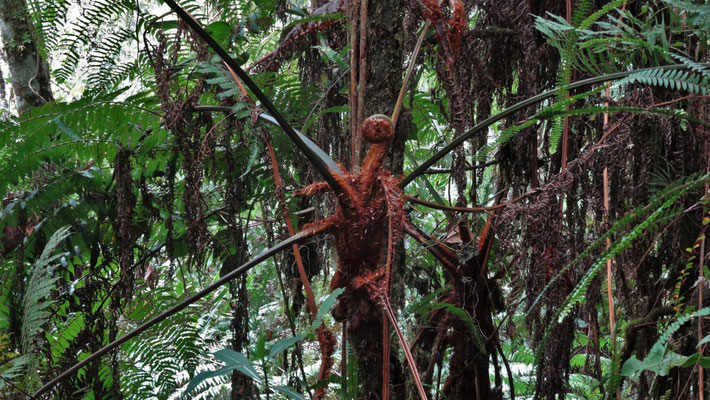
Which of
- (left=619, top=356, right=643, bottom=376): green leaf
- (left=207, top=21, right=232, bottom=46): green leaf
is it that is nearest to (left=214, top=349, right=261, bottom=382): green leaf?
(left=619, top=356, right=643, bottom=376): green leaf

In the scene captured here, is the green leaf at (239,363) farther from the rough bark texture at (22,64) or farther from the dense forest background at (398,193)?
the rough bark texture at (22,64)

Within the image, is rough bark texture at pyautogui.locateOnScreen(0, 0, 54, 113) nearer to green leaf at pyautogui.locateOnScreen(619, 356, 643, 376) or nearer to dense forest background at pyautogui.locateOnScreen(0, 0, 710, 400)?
dense forest background at pyautogui.locateOnScreen(0, 0, 710, 400)

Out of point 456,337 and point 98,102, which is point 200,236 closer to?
point 98,102

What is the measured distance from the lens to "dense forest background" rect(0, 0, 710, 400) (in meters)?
0.98

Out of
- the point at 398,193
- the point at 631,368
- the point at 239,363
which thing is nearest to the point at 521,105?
the point at 398,193

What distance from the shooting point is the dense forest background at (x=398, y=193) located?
979 mm

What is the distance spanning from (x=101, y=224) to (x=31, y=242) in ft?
0.75

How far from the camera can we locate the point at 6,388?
1419 millimetres

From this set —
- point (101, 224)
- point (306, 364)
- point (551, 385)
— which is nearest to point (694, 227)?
point (551, 385)

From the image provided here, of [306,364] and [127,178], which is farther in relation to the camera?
[306,364]

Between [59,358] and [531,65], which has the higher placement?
[531,65]

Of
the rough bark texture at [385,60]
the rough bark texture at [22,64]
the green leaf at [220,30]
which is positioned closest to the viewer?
the rough bark texture at [385,60]

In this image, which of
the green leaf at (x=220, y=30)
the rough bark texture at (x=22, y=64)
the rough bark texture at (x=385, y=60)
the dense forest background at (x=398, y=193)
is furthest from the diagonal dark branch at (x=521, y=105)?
the rough bark texture at (x=22, y=64)

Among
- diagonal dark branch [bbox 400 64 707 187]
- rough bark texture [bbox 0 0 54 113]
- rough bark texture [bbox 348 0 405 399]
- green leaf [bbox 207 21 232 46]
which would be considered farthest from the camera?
rough bark texture [bbox 0 0 54 113]
